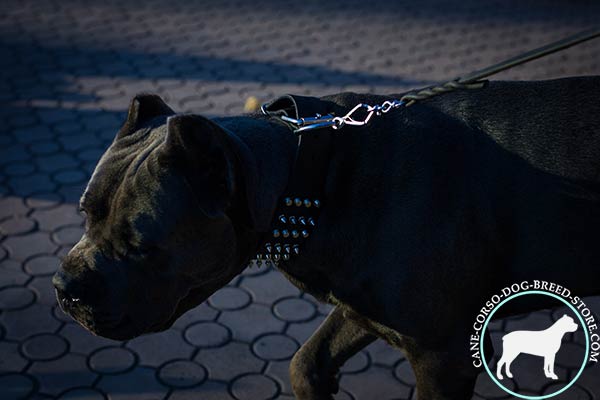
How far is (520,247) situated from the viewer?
2779mm

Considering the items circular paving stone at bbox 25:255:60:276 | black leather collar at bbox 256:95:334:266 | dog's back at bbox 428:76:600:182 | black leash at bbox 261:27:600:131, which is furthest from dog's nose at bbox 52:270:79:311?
circular paving stone at bbox 25:255:60:276

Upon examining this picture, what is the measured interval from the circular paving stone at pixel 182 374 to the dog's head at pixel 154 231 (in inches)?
57.4

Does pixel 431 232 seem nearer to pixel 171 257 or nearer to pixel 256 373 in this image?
pixel 171 257

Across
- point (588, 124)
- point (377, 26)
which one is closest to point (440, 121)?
point (588, 124)

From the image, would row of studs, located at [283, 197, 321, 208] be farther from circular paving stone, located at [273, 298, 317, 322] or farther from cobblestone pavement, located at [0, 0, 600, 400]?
circular paving stone, located at [273, 298, 317, 322]

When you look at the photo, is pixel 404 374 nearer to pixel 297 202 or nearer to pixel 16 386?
pixel 297 202

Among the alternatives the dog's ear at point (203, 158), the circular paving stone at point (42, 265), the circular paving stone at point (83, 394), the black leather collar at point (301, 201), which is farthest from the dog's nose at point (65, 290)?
the circular paving stone at point (42, 265)

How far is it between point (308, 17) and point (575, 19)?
14.0ft

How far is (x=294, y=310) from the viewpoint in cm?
465

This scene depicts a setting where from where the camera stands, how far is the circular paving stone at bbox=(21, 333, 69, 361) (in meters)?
4.13

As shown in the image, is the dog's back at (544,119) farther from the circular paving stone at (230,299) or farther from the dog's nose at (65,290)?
the circular paving stone at (230,299)

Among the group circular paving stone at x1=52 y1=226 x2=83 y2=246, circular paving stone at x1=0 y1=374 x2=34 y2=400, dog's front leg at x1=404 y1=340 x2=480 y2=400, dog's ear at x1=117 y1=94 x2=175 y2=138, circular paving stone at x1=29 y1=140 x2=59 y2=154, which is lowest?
circular paving stone at x1=0 y1=374 x2=34 y2=400

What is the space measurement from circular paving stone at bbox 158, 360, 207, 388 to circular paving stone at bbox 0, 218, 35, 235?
203cm

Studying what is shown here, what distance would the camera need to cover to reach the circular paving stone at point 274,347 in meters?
A: 4.21
